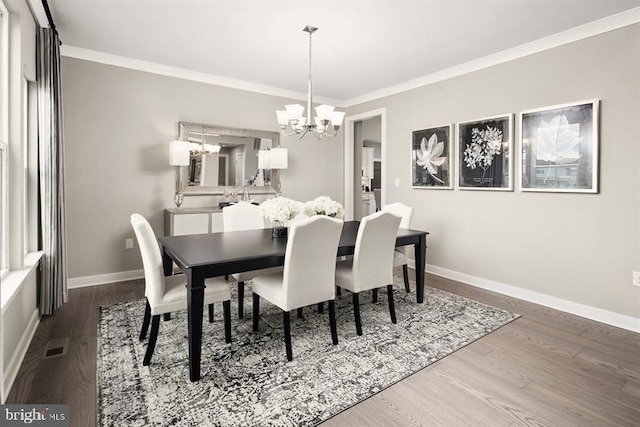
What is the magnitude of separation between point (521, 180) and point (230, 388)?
3207 millimetres

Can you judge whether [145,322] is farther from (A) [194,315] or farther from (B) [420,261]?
(B) [420,261]

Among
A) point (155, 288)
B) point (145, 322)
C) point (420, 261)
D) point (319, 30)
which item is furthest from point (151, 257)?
point (319, 30)

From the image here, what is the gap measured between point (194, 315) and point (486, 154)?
10.9 feet

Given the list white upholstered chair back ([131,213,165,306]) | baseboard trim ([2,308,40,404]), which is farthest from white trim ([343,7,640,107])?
baseboard trim ([2,308,40,404])

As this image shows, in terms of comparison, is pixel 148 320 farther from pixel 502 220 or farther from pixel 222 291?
pixel 502 220

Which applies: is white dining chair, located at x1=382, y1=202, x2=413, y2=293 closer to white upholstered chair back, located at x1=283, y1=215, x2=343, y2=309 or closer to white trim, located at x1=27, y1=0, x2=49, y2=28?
white upholstered chair back, located at x1=283, y1=215, x2=343, y2=309

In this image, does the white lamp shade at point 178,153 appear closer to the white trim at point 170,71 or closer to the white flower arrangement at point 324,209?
the white trim at point 170,71

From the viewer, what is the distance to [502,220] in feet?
12.1

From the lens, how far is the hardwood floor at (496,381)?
173 cm

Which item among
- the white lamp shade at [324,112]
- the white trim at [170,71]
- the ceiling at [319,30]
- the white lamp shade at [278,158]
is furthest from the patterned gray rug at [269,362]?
the white trim at [170,71]

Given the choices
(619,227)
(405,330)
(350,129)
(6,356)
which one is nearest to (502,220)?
(619,227)

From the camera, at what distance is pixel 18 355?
7.00ft

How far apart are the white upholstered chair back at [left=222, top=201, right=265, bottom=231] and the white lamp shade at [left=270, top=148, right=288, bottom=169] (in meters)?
1.36

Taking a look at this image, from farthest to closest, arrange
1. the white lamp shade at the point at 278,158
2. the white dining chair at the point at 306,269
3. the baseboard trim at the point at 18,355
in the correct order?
the white lamp shade at the point at 278,158, the white dining chair at the point at 306,269, the baseboard trim at the point at 18,355
